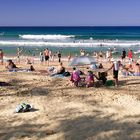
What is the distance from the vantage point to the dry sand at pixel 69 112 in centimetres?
1048

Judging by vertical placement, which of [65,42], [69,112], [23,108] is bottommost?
[69,112]

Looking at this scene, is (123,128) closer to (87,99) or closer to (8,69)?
(87,99)

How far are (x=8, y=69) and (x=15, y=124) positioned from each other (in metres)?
12.6

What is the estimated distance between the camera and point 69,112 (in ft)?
41.4

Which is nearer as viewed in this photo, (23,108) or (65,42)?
(23,108)

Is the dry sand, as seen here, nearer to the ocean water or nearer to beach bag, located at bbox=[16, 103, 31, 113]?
beach bag, located at bbox=[16, 103, 31, 113]

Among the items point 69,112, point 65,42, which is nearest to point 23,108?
point 69,112

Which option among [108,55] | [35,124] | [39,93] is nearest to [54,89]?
[39,93]

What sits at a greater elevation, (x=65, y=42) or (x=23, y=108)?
→ (x=65, y=42)

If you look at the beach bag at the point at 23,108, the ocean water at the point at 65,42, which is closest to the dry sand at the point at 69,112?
the beach bag at the point at 23,108

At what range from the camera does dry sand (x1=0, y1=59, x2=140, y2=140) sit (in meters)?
10.5

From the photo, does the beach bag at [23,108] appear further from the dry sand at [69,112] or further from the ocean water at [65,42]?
the ocean water at [65,42]

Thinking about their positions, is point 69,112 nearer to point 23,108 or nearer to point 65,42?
point 23,108

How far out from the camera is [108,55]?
32.0 meters
